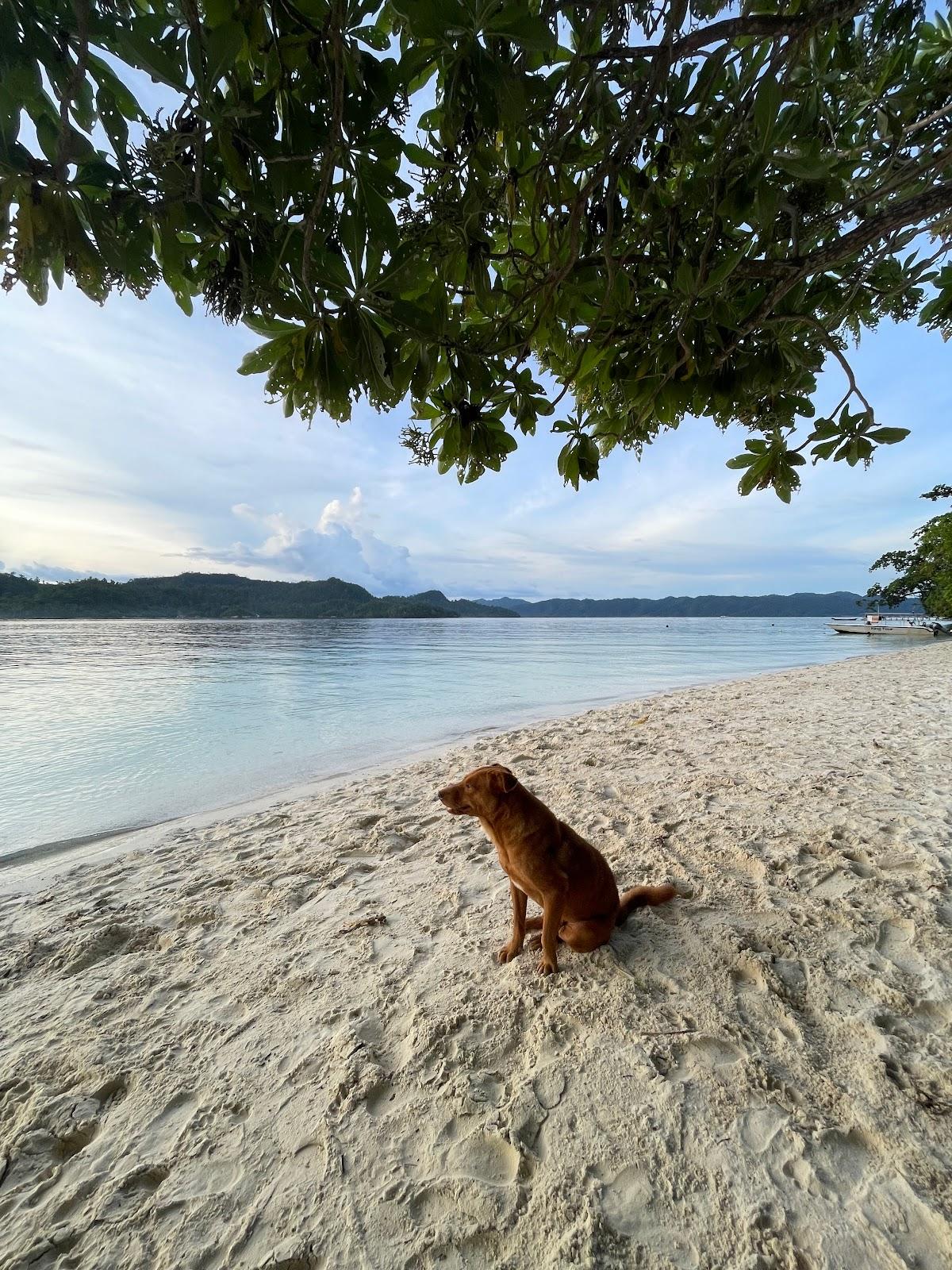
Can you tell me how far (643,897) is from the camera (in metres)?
2.43

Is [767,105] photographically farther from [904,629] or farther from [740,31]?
[904,629]

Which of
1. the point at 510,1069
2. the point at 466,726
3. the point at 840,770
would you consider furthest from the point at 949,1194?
the point at 466,726

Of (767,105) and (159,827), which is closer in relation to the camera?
(767,105)

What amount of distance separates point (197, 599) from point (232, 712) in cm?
7140

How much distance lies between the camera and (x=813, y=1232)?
3.87ft

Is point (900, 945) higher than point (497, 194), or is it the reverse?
point (497, 194)

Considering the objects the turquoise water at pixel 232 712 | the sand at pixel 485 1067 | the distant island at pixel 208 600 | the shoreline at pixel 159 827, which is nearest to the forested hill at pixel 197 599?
the distant island at pixel 208 600

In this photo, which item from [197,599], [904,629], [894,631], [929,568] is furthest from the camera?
[197,599]

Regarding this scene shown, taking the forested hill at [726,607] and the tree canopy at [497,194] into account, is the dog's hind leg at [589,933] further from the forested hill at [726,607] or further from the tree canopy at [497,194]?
the forested hill at [726,607]

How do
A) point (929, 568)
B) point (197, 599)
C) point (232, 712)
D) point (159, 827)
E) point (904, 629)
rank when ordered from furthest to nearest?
1. point (197, 599)
2. point (904, 629)
3. point (929, 568)
4. point (232, 712)
5. point (159, 827)

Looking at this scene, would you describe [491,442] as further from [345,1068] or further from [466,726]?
[466,726]

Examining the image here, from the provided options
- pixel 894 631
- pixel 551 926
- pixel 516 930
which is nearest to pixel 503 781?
pixel 551 926

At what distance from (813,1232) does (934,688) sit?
12.6 m

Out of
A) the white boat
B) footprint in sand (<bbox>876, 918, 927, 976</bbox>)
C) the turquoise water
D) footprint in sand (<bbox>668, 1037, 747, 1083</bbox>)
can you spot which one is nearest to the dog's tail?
footprint in sand (<bbox>668, 1037, 747, 1083</bbox>)
